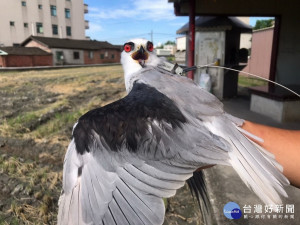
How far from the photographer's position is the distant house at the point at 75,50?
34.4m

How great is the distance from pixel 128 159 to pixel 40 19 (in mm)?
45093

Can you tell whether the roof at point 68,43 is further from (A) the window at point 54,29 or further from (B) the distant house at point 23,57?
(A) the window at point 54,29

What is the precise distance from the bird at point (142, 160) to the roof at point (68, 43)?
35823mm

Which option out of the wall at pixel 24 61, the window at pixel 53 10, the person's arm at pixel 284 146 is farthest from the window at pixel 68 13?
the person's arm at pixel 284 146

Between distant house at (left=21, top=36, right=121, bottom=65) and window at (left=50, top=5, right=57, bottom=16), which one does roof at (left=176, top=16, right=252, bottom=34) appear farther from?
window at (left=50, top=5, right=57, bottom=16)

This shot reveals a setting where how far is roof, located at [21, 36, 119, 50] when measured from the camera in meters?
34.7

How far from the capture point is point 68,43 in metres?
37.5

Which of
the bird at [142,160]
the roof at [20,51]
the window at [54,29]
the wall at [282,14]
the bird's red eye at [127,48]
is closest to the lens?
the bird at [142,160]

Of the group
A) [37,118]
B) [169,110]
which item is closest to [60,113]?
[37,118]

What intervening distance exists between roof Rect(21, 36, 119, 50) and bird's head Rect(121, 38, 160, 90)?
34.5 meters

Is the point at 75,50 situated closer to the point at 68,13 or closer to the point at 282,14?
the point at 68,13

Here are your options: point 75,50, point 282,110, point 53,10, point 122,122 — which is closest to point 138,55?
point 122,122

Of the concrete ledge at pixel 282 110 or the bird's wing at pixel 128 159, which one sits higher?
the bird's wing at pixel 128 159

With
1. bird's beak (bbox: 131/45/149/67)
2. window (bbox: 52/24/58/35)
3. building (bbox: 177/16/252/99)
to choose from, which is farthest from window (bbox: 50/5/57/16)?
bird's beak (bbox: 131/45/149/67)
